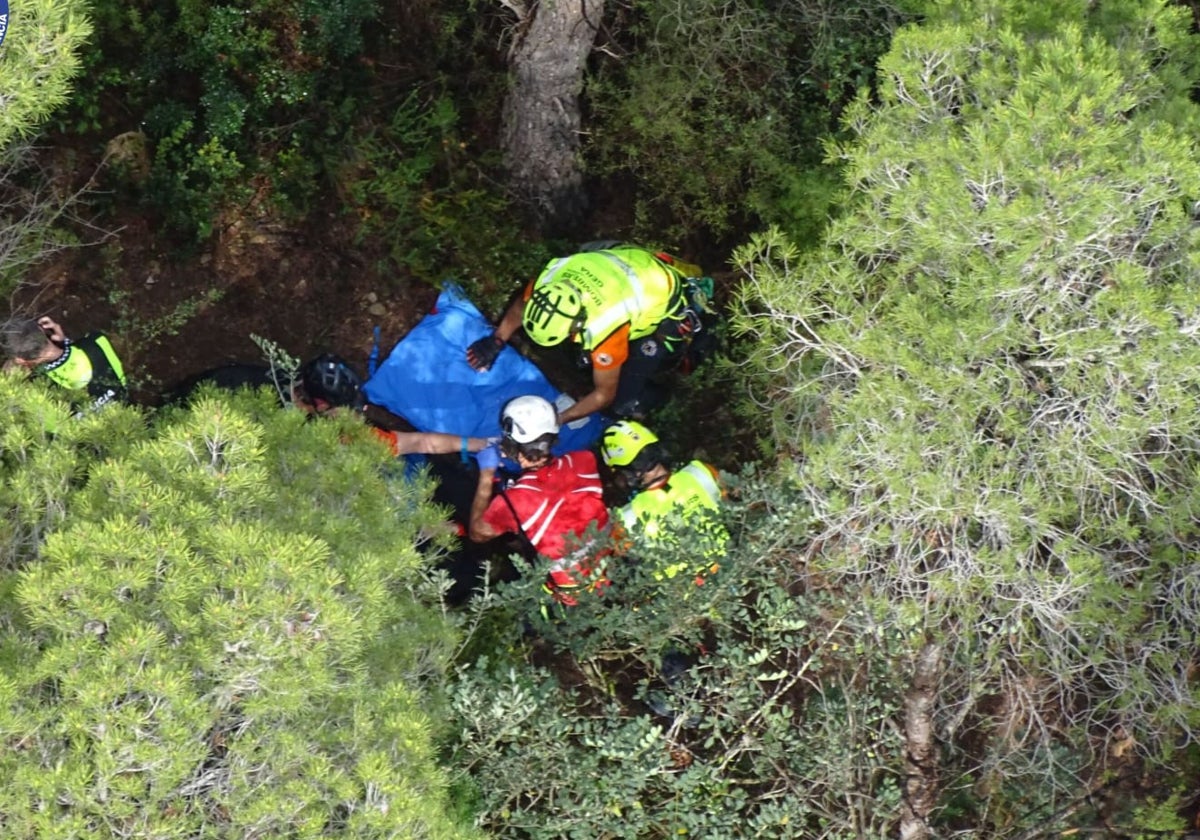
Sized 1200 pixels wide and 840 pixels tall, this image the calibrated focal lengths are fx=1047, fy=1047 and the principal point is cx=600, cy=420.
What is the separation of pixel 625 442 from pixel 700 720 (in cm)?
147

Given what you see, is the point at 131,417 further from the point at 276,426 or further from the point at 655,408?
the point at 655,408

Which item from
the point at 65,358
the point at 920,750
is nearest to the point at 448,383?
the point at 65,358

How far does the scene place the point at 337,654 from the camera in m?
3.52

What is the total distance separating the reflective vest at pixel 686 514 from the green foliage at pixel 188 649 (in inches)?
56.1

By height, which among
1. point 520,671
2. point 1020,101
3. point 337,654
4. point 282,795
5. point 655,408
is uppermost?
point 1020,101

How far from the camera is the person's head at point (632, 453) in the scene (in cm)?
537

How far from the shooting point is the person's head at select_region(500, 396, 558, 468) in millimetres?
5594

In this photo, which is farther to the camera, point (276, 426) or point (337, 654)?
point (276, 426)

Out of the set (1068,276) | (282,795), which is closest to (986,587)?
(1068,276)

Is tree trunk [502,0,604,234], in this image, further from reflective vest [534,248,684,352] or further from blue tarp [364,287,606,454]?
reflective vest [534,248,684,352]

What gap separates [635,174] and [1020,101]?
132 inches

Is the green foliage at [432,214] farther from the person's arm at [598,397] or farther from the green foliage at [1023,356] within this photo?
the green foliage at [1023,356]

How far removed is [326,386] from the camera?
18.8 ft

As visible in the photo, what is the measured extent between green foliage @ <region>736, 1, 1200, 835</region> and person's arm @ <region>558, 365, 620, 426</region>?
1.23 metres
